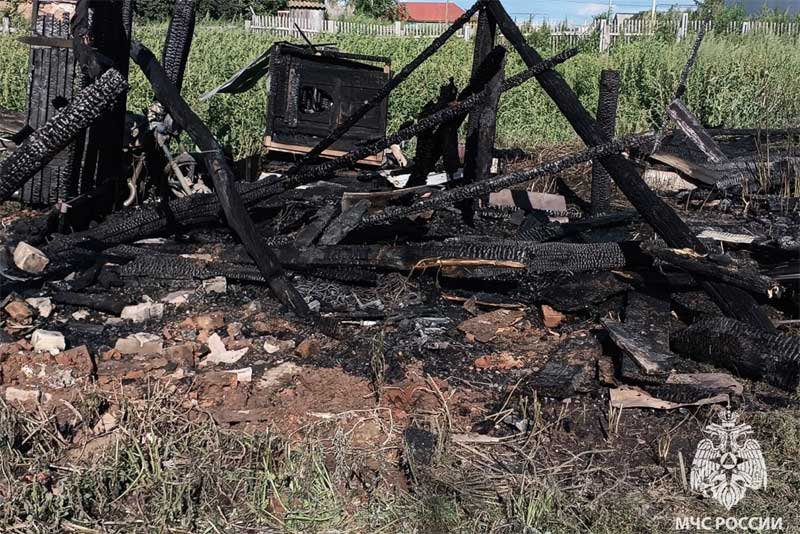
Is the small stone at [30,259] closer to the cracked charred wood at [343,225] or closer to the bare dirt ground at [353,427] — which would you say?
the bare dirt ground at [353,427]

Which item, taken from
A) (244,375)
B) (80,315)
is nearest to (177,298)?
(80,315)

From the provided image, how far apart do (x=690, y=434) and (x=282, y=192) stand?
403 centimetres

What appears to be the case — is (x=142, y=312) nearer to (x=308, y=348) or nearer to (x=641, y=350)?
(x=308, y=348)

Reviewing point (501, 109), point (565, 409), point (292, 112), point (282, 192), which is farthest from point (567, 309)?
point (501, 109)

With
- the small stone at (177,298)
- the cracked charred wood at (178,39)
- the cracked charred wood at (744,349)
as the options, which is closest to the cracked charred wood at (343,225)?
the small stone at (177,298)

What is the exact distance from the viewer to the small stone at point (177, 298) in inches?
224

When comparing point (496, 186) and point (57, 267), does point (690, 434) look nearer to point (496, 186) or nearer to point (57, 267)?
point (496, 186)

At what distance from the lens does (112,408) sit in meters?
4.12

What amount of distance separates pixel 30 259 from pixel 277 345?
2291 mm

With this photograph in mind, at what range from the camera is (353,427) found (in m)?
4.03

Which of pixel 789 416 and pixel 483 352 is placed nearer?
pixel 789 416

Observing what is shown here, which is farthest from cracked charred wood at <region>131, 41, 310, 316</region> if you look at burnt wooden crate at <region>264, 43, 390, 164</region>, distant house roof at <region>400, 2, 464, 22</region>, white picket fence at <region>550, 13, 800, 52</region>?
distant house roof at <region>400, 2, 464, 22</region>

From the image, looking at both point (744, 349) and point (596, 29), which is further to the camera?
point (596, 29)

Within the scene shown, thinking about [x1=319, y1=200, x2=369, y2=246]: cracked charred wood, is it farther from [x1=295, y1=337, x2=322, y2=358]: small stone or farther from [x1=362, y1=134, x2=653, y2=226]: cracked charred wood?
[x1=295, y1=337, x2=322, y2=358]: small stone
